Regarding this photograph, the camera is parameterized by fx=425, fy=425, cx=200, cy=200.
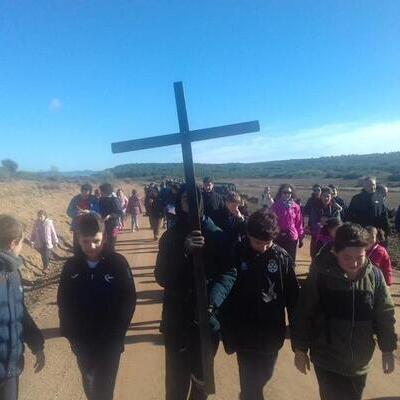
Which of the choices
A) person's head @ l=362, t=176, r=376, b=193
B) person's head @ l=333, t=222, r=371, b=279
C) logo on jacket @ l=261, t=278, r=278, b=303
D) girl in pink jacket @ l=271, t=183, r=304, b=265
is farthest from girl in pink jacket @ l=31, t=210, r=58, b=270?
person's head @ l=333, t=222, r=371, b=279

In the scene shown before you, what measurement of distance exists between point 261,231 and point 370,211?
480 centimetres

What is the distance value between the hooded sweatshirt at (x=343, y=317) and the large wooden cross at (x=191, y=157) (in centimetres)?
68

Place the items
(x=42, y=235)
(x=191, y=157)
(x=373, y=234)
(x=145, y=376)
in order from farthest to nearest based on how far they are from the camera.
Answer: (x=42, y=235) < (x=145, y=376) < (x=373, y=234) < (x=191, y=157)

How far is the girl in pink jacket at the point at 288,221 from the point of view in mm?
7301

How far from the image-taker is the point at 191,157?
353cm

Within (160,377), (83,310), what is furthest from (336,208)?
(83,310)

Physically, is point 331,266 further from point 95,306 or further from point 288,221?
point 288,221

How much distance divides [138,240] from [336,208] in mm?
8323

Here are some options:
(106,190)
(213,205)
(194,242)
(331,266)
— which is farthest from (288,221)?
(194,242)

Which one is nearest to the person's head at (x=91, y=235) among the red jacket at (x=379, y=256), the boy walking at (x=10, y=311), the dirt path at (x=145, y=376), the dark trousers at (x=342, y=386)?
the boy walking at (x=10, y=311)

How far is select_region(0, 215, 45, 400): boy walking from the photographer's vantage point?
284 cm

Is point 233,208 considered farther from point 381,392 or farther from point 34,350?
point 34,350

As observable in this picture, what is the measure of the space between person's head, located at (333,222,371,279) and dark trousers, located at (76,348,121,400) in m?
1.85

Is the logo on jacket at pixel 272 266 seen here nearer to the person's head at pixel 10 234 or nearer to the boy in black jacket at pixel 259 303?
the boy in black jacket at pixel 259 303
